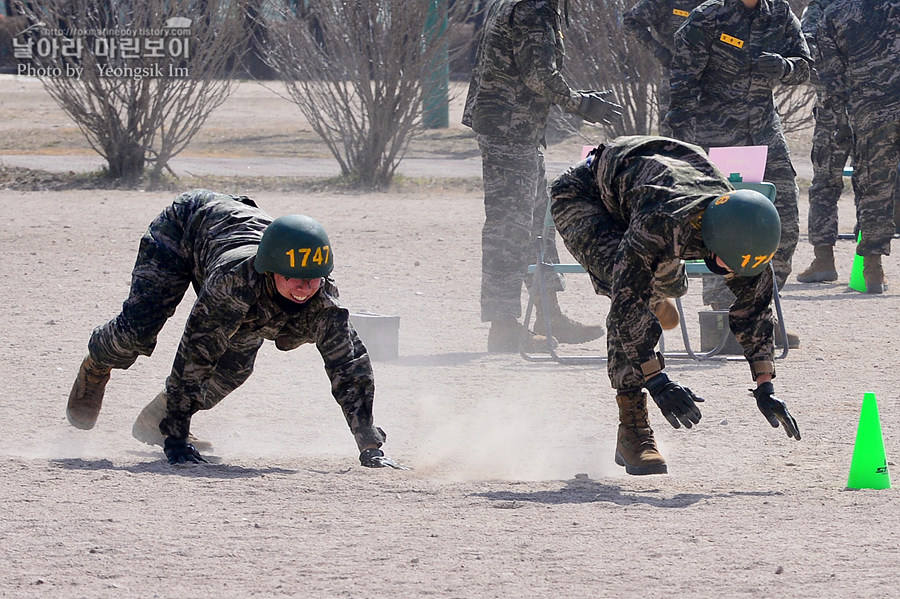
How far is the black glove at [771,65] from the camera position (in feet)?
28.8

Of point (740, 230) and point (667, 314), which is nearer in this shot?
point (740, 230)

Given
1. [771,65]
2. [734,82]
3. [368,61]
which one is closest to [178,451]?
[734,82]

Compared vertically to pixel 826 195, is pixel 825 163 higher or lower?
higher

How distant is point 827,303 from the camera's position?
10555 millimetres

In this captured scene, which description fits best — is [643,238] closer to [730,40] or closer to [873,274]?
[730,40]

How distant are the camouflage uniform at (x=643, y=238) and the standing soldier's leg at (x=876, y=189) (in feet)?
17.5

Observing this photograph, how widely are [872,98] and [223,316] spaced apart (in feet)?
22.9

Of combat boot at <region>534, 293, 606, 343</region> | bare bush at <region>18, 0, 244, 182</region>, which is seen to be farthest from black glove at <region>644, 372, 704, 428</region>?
bare bush at <region>18, 0, 244, 182</region>

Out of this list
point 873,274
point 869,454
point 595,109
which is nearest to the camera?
point 869,454

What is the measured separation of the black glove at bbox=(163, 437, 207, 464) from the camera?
595 cm

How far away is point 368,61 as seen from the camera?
54.5 ft

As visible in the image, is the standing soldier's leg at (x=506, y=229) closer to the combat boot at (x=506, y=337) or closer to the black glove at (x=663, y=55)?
the combat boot at (x=506, y=337)

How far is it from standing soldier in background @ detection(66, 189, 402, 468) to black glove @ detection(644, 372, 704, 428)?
1269mm

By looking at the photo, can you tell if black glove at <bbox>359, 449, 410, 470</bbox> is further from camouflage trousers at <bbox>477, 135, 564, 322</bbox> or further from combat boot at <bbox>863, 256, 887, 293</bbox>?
combat boot at <bbox>863, 256, 887, 293</bbox>
